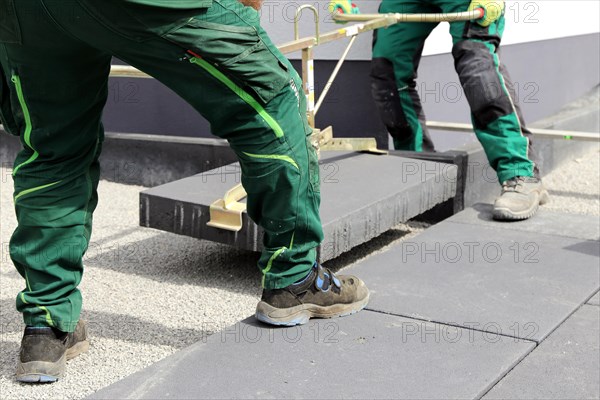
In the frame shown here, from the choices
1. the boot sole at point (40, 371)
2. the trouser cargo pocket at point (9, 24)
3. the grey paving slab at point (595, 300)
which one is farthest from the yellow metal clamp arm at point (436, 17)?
the boot sole at point (40, 371)

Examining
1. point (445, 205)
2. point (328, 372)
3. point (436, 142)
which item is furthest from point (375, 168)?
point (328, 372)

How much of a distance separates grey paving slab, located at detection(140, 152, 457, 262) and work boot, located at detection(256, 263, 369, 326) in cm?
61

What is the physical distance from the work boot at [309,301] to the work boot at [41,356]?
61cm

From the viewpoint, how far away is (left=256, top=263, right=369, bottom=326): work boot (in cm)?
293

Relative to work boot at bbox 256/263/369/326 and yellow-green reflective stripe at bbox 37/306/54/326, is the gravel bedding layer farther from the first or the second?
work boot at bbox 256/263/369/326

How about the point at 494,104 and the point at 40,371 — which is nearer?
the point at 40,371

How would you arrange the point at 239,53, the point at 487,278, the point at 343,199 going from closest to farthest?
the point at 239,53 < the point at 487,278 < the point at 343,199

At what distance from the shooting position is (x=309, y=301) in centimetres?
298

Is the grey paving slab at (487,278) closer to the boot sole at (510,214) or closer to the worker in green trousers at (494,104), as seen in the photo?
the boot sole at (510,214)

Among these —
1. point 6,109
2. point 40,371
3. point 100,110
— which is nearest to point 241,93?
point 100,110

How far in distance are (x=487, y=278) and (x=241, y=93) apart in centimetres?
144

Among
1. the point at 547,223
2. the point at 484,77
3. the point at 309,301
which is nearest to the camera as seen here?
the point at 309,301

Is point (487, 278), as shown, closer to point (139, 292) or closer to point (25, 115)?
point (139, 292)

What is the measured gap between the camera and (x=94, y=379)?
2.89 meters
